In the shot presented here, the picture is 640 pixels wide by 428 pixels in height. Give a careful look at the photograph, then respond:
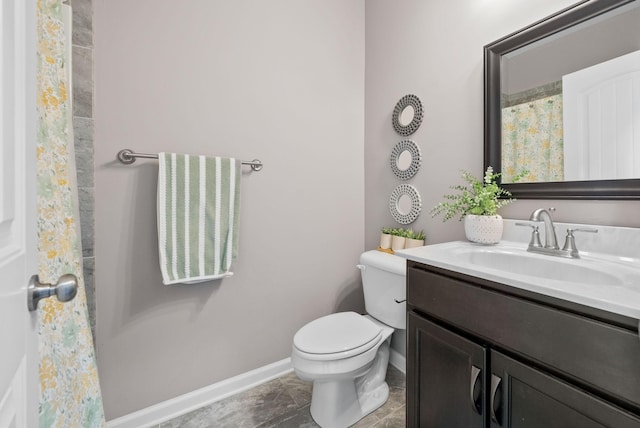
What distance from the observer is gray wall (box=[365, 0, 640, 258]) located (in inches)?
47.8

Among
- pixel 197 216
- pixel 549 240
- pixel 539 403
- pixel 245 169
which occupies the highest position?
pixel 245 169

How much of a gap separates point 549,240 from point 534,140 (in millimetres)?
446

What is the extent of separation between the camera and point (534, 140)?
Result: 1206mm

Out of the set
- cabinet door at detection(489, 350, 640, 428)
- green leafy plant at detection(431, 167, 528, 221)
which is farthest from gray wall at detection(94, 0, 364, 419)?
cabinet door at detection(489, 350, 640, 428)

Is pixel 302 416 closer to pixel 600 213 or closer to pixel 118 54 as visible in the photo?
pixel 600 213

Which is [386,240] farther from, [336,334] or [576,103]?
[576,103]

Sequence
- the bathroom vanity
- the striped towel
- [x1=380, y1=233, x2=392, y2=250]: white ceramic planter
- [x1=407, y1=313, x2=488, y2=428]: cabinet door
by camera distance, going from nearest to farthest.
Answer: the bathroom vanity, [x1=407, y1=313, x2=488, y2=428]: cabinet door, the striped towel, [x1=380, y1=233, x2=392, y2=250]: white ceramic planter

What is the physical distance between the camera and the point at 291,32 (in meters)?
1.72

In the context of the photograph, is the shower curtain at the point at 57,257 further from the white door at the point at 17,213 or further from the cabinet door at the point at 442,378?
the cabinet door at the point at 442,378

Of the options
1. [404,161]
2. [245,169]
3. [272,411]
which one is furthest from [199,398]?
[404,161]

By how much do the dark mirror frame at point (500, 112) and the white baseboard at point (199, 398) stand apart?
5.34 feet

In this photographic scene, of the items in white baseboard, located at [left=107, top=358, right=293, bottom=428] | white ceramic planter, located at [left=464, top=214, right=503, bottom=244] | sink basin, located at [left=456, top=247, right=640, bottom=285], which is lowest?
white baseboard, located at [left=107, top=358, right=293, bottom=428]

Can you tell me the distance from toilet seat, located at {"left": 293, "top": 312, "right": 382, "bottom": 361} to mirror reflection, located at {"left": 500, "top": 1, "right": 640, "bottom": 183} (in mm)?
979

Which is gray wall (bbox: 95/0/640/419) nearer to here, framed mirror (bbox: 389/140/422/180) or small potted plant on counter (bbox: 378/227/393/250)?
framed mirror (bbox: 389/140/422/180)
